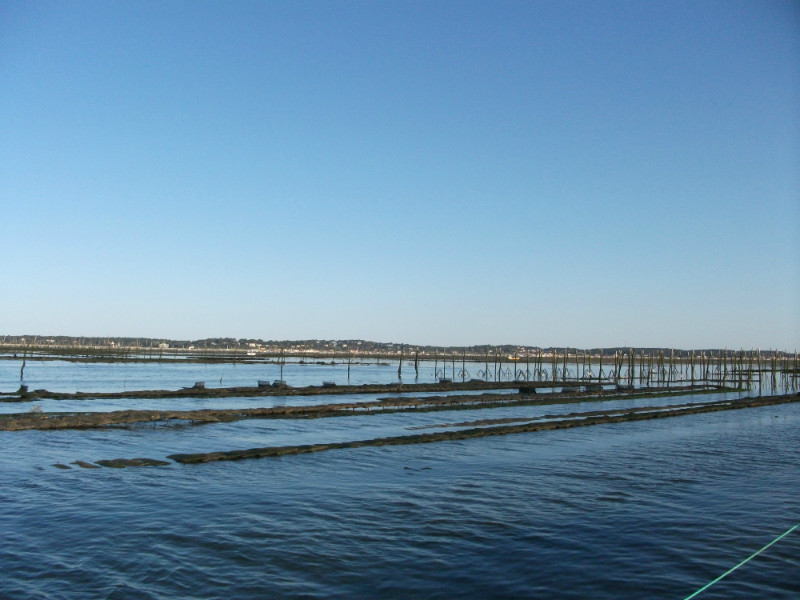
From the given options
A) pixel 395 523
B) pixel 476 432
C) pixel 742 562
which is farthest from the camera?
pixel 476 432

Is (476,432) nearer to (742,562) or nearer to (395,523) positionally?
(395,523)

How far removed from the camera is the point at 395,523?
1239cm

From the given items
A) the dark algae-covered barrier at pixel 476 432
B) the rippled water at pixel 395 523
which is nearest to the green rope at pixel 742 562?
the rippled water at pixel 395 523

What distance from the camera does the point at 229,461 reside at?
60.6 ft

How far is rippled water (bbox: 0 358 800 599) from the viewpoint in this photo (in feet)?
30.6

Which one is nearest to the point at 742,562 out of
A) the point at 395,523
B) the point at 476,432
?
the point at 395,523

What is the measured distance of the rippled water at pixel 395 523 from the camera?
9.32 meters

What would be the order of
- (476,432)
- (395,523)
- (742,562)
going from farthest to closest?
(476,432) < (395,523) < (742,562)

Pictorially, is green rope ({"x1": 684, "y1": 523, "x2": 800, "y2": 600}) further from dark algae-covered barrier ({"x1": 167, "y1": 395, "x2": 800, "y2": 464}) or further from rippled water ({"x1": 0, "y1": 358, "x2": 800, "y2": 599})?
dark algae-covered barrier ({"x1": 167, "y1": 395, "x2": 800, "y2": 464})

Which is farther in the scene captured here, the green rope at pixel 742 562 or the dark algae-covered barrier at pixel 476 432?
the dark algae-covered barrier at pixel 476 432

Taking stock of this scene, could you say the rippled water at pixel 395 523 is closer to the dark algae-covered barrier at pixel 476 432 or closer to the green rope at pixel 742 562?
the green rope at pixel 742 562

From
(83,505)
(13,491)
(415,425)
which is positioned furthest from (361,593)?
(415,425)

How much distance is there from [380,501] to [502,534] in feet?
10.7

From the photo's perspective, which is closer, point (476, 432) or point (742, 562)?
point (742, 562)
